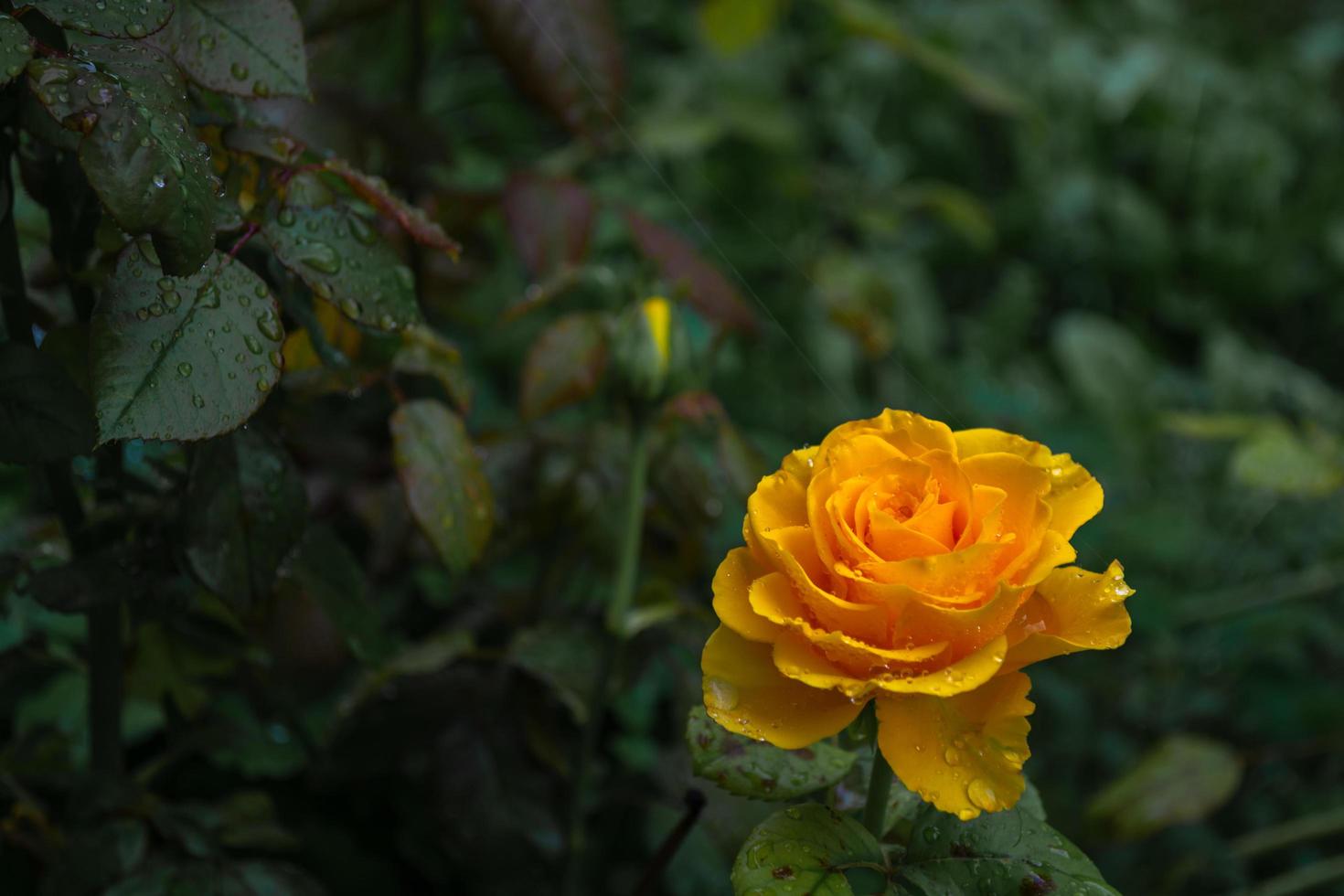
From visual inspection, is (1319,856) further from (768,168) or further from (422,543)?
(768,168)

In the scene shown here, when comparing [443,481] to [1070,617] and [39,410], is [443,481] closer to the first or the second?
[39,410]

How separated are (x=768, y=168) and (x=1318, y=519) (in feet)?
3.02

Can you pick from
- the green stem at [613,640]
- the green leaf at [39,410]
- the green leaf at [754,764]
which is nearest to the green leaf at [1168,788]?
the green stem at [613,640]

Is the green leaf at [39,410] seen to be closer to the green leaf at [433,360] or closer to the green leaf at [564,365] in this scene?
the green leaf at [433,360]

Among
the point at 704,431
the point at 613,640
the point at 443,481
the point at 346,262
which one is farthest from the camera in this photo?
the point at 704,431

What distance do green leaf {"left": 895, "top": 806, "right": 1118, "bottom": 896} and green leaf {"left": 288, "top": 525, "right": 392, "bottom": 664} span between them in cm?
34

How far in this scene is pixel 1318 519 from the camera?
128cm

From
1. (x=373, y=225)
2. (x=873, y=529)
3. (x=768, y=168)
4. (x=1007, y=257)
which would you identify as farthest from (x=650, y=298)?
(x=1007, y=257)

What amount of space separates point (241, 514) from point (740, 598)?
0.81 feet

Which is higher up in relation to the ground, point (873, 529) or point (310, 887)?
point (873, 529)

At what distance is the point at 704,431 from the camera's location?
0.88m

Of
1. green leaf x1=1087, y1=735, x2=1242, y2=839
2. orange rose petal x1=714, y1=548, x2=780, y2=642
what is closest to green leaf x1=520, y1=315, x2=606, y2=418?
orange rose petal x1=714, y1=548, x2=780, y2=642

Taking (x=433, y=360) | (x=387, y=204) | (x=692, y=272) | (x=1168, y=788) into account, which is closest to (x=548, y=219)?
(x=692, y=272)

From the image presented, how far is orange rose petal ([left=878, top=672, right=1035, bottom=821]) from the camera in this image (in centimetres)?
39
